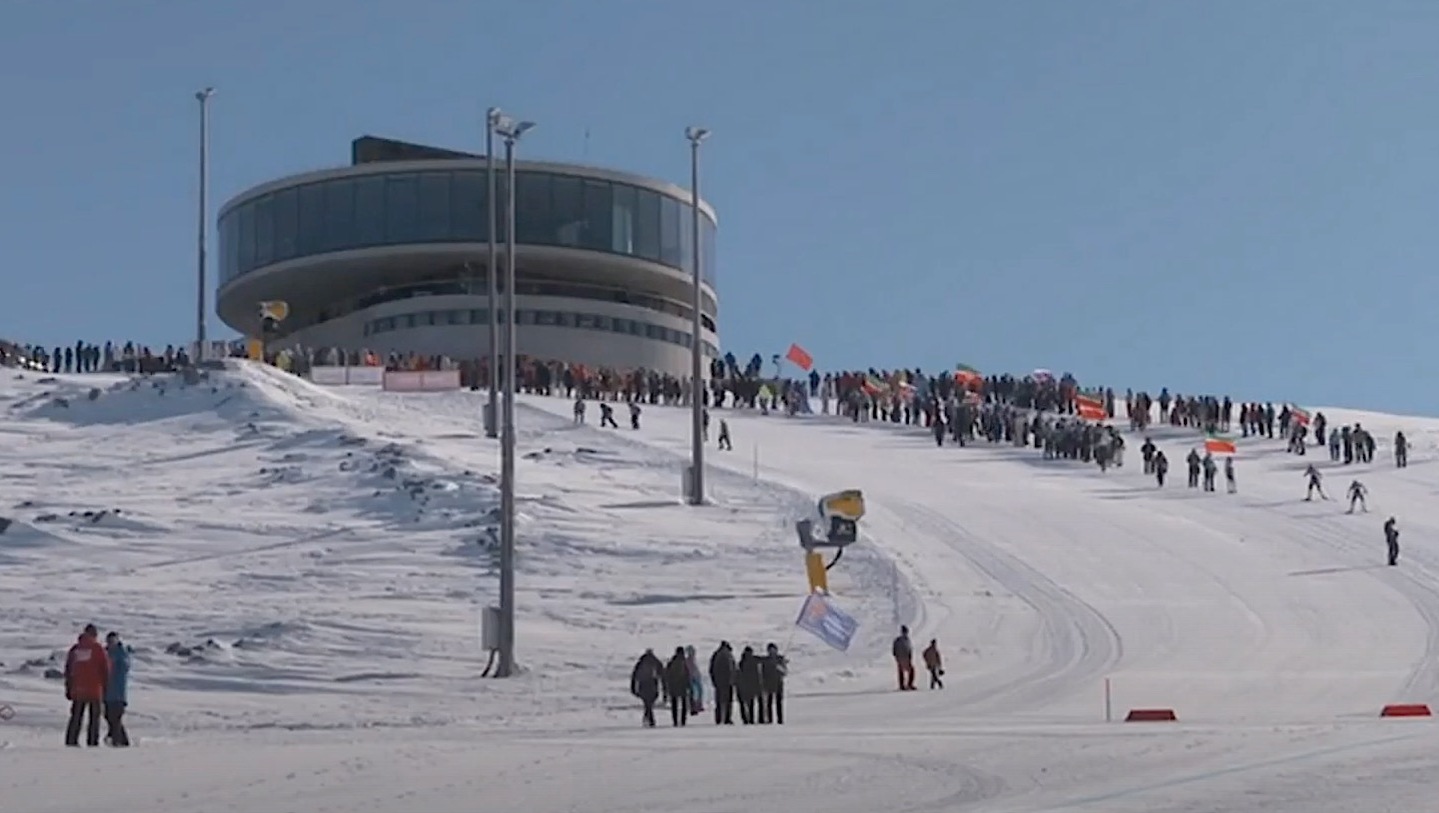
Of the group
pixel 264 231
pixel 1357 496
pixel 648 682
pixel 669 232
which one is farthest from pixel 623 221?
pixel 648 682

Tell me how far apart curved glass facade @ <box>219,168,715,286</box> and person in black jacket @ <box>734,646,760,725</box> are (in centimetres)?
5703

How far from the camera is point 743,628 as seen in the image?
107 feet

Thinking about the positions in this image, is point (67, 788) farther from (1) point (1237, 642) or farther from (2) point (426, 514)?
(2) point (426, 514)

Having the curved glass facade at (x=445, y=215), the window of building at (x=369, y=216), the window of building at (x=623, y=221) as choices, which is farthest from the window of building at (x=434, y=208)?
the window of building at (x=623, y=221)

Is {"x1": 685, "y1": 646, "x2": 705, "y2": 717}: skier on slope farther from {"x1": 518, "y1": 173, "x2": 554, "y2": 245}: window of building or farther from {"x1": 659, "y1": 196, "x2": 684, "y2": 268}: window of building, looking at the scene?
{"x1": 659, "y1": 196, "x2": 684, "y2": 268}: window of building

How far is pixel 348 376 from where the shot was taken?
6116 centimetres

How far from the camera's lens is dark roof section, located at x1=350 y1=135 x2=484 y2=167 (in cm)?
8525

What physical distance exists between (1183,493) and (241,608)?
2406 centimetres

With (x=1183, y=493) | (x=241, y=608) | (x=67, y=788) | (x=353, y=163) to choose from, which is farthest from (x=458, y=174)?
(x=67, y=788)

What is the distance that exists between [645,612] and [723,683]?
8864 millimetres

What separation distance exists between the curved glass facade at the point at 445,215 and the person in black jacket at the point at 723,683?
56724 millimetres

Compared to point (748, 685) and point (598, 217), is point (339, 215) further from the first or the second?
point (748, 685)

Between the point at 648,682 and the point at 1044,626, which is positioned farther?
the point at 1044,626

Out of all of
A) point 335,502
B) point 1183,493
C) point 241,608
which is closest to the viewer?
point 241,608
